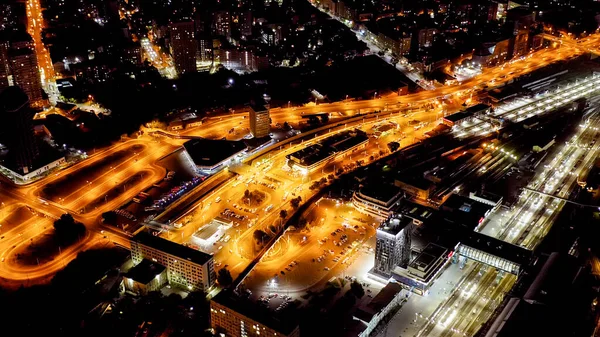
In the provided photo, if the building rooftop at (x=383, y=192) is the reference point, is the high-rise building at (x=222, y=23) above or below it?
above

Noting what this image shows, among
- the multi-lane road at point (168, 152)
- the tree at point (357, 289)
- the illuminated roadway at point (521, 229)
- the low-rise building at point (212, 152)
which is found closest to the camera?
the illuminated roadway at point (521, 229)

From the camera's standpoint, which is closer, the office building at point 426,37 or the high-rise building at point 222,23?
the office building at point 426,37

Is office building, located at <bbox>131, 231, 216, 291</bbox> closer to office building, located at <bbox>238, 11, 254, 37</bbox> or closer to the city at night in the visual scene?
the city at night

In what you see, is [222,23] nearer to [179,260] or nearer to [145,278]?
[179,260]

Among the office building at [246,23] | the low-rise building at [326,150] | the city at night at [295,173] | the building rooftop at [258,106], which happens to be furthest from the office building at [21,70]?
the low-rise building at [326,150]

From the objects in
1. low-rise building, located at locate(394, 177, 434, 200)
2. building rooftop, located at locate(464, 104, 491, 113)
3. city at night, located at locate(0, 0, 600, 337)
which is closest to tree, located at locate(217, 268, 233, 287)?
city at night, located at locate(0, 0, 600, 337)

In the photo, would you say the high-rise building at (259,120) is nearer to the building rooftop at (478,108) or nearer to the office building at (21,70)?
the building rooftop at (478,108)
